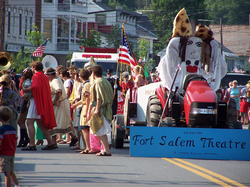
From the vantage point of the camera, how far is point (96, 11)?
67.2 m

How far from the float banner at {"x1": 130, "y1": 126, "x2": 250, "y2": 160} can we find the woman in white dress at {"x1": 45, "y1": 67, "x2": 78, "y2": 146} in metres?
2.69

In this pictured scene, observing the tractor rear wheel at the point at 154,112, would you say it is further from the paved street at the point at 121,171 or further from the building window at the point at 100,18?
the building window at the point at 100,18

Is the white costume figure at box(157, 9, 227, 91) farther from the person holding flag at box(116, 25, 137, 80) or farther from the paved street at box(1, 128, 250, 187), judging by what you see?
the person holding flag at box(116, 25, 137, 80)

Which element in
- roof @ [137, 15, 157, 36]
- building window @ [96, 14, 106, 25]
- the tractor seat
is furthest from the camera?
roof @ [137, 15, 157, 36]

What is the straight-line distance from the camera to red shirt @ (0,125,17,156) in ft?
20.3

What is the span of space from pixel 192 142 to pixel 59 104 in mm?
3799

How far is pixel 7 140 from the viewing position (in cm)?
623

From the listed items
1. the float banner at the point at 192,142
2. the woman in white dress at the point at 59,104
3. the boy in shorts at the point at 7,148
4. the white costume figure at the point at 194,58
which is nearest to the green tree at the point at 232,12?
the woman in white dress at the point at 59,104

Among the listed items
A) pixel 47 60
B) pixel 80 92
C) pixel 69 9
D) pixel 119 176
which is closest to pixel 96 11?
pixel 69 9

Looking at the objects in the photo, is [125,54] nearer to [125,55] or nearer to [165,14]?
[125,55]

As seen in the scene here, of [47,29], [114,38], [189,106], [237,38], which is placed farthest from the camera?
[237,38]

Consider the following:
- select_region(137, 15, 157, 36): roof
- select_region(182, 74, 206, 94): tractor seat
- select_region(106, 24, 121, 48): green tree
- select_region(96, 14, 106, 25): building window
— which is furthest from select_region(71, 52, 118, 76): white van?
select_region(137, 15, 157, 36): roof

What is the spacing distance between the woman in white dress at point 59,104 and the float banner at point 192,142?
269cm

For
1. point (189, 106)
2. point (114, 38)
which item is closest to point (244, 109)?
point (189, 106)
